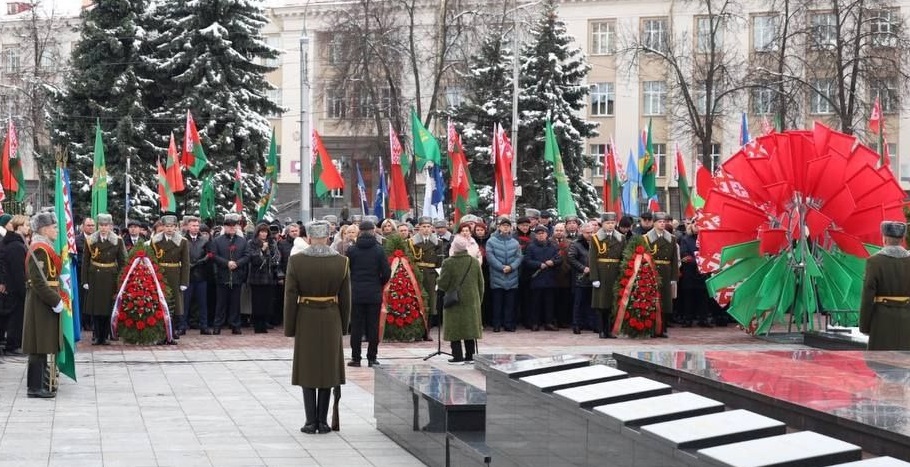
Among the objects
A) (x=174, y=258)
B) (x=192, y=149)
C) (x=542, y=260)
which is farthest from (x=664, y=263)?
(x=192, y=149)

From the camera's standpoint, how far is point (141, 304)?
1891 centimetres

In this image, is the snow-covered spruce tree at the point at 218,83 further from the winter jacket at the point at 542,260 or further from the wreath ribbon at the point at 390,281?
the wreath ribbon at the point at 390,281

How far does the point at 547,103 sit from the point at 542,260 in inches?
919

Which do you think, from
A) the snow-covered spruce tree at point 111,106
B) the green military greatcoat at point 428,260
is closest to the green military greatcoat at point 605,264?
the green military greatcoat at point 428,260

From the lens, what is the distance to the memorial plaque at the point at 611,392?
7367 millimetres

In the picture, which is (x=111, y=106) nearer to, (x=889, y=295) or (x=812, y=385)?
(x=889, y=295)

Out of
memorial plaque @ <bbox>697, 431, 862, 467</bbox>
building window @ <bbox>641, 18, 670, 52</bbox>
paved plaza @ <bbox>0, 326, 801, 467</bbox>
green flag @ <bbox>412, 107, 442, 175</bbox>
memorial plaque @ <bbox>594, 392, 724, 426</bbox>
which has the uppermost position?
building window @ <bbox>641, 18, 670, 52</bbox>

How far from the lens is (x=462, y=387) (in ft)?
35.6

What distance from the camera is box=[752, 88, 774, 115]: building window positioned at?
44.3m

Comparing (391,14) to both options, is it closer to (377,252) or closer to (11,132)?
(11,132)

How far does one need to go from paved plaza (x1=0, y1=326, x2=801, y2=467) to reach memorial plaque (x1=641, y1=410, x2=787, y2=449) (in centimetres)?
408

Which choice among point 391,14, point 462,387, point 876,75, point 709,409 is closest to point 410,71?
point 391,14

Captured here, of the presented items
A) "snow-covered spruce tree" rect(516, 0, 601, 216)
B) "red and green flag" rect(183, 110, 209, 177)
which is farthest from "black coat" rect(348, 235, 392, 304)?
"snow-covered spruce tree" rect(516, 0, 601, 216)

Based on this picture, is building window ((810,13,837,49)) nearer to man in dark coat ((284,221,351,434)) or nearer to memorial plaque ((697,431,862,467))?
man in dark coat ((284,221,351,434))
